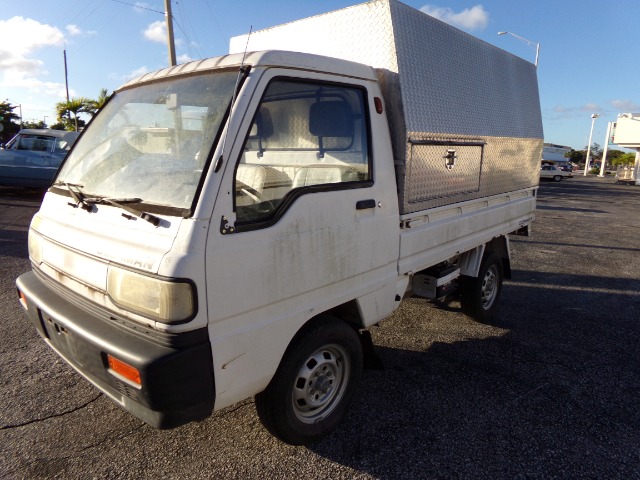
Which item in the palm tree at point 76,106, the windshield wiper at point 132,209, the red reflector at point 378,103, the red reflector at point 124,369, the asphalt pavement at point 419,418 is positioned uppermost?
the palm tree at point 76,106

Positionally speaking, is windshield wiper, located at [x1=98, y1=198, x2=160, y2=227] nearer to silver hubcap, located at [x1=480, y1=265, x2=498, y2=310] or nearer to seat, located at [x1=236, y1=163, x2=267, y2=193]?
seat, located at [x1=236, y1=163, x2=267, y2=193]

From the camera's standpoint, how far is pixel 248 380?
219 cm

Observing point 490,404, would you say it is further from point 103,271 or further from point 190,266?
point 103,271

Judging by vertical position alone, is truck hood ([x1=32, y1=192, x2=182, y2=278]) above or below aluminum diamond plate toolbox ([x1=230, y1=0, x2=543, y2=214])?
below

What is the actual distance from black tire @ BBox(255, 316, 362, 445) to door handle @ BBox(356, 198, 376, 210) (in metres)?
0.71

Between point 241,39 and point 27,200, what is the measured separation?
11645mm

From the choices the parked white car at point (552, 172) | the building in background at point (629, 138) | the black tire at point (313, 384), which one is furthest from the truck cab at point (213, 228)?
the building in background at point (629, 138)

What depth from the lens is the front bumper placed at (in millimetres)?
1888

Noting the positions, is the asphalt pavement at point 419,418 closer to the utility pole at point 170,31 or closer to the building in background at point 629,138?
the utility pole at point 170,31

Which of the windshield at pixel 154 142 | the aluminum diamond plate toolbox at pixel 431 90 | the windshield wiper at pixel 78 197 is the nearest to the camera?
the windshield at pixel 154 142

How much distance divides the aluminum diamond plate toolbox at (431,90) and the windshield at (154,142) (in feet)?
4.09

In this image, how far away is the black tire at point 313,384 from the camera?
95.9 inches

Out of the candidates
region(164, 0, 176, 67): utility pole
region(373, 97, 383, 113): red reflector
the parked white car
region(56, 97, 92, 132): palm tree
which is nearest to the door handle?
region(373, 97, 383, 113): red reflector

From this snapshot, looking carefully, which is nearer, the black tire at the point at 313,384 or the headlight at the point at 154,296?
the headlight at the point at 154,296
